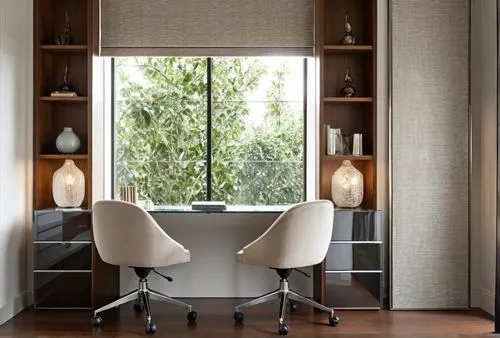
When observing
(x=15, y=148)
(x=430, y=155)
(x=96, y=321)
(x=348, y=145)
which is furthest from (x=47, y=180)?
(x=430, y=155)

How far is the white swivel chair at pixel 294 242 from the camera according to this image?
4.07 meters

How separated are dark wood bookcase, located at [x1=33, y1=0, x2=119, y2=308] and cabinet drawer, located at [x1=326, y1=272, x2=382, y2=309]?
163cm

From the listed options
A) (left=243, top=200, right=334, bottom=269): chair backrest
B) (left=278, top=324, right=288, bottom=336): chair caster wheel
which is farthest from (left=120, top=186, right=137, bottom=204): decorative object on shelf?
(left=278, top=324, right=288, bottom=336): chair caster wheel

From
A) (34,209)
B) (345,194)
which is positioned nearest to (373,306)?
(345,194)

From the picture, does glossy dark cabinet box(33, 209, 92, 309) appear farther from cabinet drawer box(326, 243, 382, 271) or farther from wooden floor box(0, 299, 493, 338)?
cabinet drawer box(326, 243, 382, 271)

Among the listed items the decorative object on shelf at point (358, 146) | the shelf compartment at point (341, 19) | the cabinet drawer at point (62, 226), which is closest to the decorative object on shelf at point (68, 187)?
the cabinet drawer at point (62, 226)

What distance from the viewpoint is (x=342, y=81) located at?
5062 millimetres

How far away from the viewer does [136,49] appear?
493cm

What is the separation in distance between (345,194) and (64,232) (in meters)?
2.00

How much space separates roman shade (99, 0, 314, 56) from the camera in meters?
4.92

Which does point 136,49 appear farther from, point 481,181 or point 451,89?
point 481,181

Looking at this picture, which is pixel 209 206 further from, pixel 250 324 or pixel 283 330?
pixel 283 330

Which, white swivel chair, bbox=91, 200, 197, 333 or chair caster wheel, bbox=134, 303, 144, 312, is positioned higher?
white swivel chair, bbox=91, 200, 197, 333

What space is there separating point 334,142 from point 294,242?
40.0 inches
